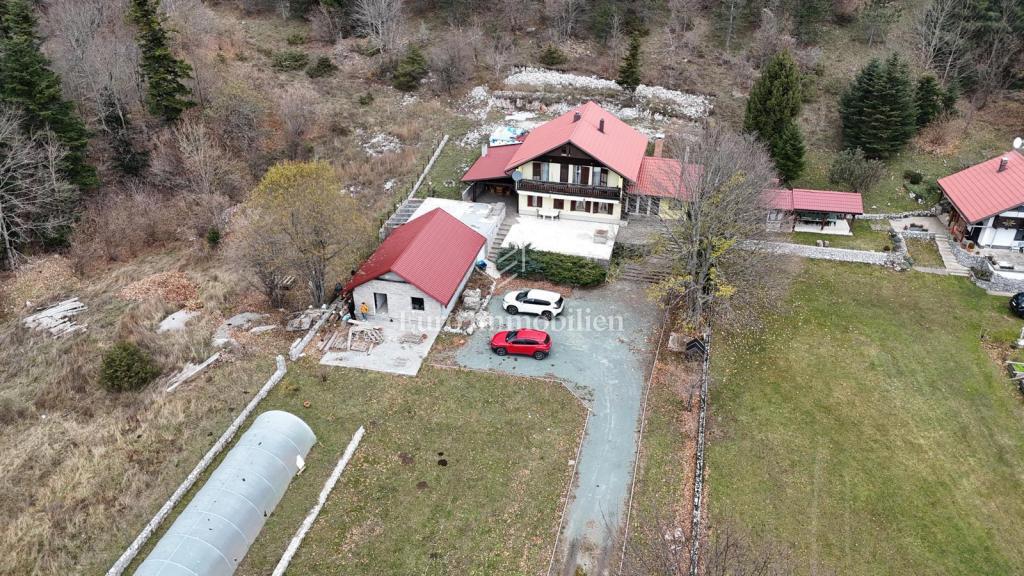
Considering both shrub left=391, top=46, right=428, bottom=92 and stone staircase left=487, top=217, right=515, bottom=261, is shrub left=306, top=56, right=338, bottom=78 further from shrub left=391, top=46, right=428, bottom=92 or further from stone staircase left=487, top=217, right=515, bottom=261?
stone staircase left=487, top=217, right=515, bottom=261

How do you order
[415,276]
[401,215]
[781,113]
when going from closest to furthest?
[415,276]
[401,215]
[781,113]

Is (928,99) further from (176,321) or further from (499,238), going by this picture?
(176,321)

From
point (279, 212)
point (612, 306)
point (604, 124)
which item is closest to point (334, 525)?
point (279, 212)

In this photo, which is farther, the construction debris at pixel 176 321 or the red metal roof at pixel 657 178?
the red metal roof at pixel 657 178

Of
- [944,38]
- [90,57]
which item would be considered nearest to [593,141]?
[90,57]

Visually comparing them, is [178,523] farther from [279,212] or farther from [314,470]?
[279,212]

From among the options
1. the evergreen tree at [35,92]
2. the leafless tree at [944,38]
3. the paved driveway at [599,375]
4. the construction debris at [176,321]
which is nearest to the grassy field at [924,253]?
the paved driveway at [599,375]

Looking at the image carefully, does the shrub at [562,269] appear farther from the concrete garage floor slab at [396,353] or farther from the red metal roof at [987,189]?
the red metal roof at [987,189]
